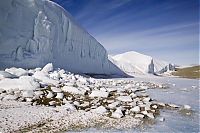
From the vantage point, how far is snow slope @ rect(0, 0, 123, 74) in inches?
895

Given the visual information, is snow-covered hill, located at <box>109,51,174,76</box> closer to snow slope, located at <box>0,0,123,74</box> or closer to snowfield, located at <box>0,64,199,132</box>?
snow slope, located at <box>0,0,123,74</box>

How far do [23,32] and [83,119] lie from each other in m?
18.4

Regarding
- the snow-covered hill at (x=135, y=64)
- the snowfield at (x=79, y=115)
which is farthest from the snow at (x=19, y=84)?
the snow-covered hill at (x=135, y=64)

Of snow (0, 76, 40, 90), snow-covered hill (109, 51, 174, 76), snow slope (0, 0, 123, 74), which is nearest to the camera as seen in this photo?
snow (0, 76, 40, 90)

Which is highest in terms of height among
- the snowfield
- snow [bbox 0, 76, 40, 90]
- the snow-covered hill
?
the snow-covered hill

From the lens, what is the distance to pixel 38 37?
2544 centimetres

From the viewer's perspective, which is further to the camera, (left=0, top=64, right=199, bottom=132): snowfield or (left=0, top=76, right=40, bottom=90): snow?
(left=0, top=76, right=40, bottom=90): snow

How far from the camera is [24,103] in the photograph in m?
10.6

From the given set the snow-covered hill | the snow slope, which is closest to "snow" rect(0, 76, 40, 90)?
the snow slope

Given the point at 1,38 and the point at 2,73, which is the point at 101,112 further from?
the point at 1,38

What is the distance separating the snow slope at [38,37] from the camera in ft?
74.6

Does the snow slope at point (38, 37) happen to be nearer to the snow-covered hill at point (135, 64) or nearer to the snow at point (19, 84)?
the snow at point (19, 84)

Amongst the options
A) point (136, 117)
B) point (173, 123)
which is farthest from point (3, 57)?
point (173, 123)

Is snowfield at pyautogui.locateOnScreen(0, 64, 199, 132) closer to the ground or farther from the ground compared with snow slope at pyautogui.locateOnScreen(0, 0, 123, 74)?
closer to the ground
